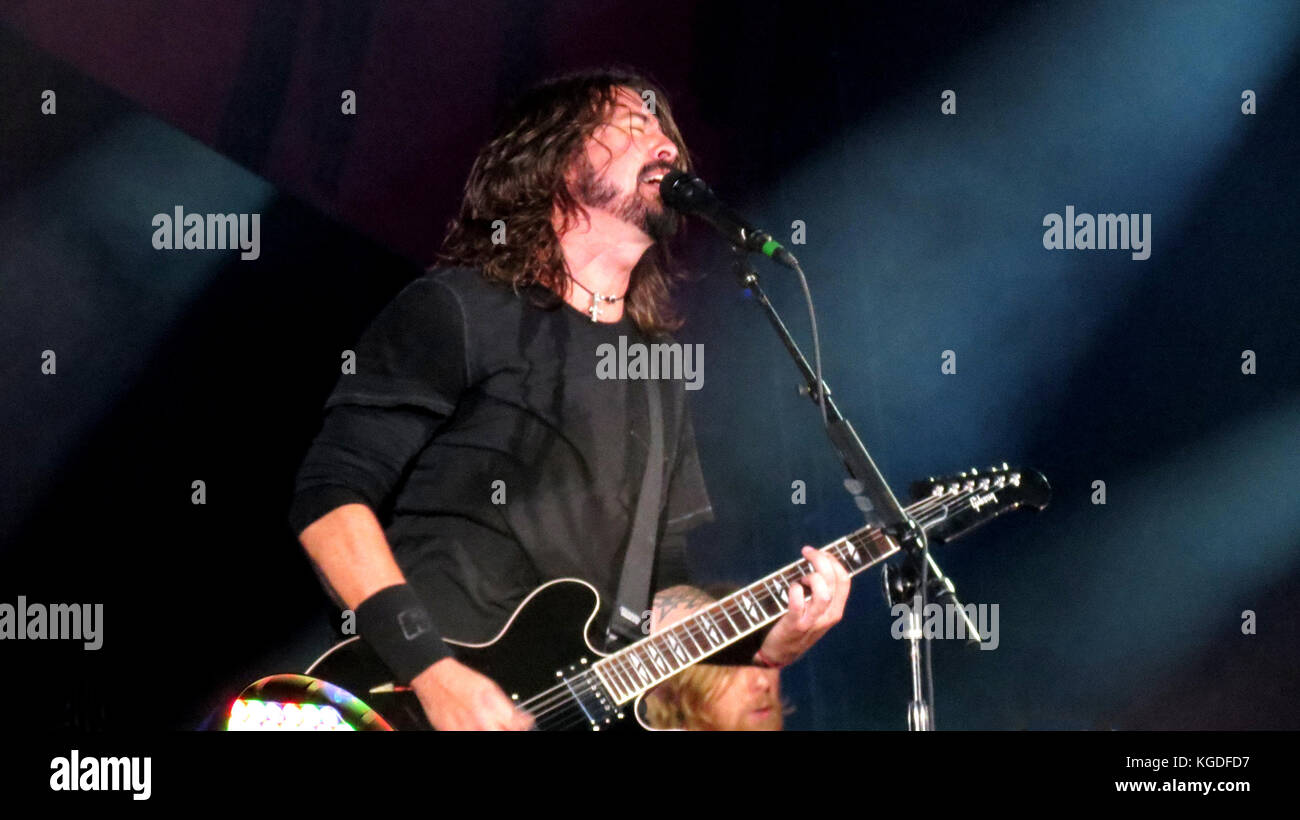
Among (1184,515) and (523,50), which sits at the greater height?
(523,50)

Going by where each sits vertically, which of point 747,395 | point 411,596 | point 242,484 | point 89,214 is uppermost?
point 89,214

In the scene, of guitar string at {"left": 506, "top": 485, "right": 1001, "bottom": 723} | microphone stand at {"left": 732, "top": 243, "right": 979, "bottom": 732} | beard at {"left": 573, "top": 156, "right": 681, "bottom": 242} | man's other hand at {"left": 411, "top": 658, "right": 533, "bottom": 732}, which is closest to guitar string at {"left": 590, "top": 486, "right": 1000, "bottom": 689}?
guitar string at {"left": 506, "top": 485, "right": 1001, "bottom": 723}

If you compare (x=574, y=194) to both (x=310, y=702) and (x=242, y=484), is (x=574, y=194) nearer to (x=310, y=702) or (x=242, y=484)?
(x=242, y=484)

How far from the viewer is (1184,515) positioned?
346 cm

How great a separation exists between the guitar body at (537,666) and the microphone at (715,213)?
75 cm

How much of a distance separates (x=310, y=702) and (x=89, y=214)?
1.31m

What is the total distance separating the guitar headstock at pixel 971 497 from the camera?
2.73 metres

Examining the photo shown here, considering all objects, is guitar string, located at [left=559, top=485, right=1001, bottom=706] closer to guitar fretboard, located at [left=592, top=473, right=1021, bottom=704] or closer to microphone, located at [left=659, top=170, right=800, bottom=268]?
guitar fretboard, located at [left=592, top=473, right=1021, bottom=704]

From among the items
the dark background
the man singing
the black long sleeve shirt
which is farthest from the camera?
the dark background

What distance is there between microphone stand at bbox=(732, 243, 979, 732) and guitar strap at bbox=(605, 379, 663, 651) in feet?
1.46

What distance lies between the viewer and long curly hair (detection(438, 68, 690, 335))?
9.59 ft

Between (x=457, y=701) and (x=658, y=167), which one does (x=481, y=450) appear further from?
(x=658, y=167)

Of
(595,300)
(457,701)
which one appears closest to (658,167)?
(595,300)
